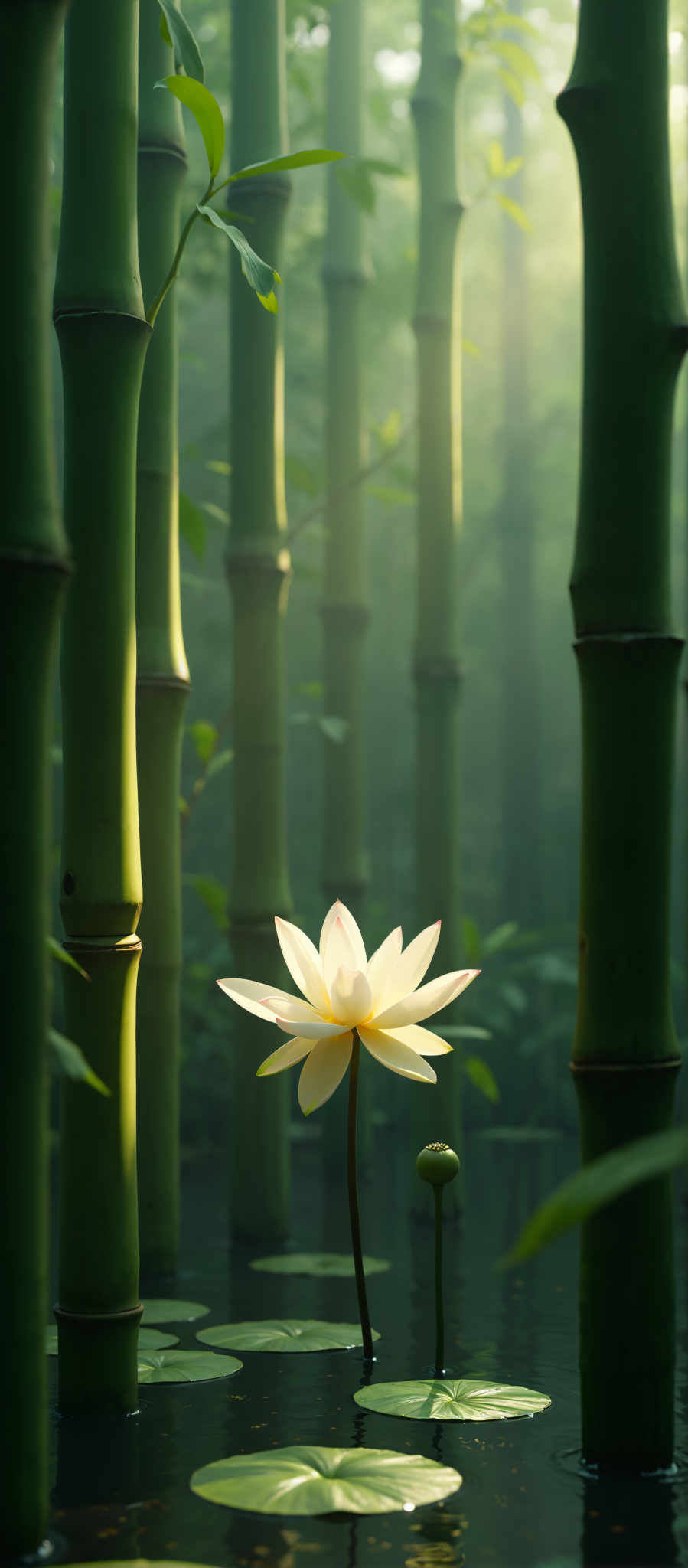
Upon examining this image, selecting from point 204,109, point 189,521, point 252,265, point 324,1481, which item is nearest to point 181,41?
point 204,109

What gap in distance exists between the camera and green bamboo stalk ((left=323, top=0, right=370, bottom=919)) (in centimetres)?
234

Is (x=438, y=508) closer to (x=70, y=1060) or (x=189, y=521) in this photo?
(x=189, y=521)

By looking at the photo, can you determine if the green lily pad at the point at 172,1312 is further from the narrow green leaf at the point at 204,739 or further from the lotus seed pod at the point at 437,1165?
the narrow green leaf at the point at 204,739

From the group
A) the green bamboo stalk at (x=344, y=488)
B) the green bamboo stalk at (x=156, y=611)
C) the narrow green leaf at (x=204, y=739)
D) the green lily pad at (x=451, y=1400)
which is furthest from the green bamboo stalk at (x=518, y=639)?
the green lily pad at (x=451, y=1400)

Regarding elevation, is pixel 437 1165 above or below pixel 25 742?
below

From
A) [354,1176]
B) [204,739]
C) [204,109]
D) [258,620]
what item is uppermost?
[204,109]

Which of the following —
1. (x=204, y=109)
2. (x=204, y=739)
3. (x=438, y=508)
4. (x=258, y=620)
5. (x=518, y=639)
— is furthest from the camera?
(x=518, y=639)

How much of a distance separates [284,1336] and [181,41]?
1.09 m

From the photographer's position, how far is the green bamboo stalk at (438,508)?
2.14 metres

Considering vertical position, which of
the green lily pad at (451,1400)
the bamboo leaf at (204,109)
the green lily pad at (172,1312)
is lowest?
the green lily pad at (172,1312)

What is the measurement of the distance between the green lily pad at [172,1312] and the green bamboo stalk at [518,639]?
2312 millimetres

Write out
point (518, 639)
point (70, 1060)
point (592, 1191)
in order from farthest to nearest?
point (518, 639)
point (70, 1060)
point (592, 1191)

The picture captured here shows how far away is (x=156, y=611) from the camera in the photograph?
4.45ft

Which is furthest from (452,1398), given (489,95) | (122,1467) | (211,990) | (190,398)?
(489,95)
